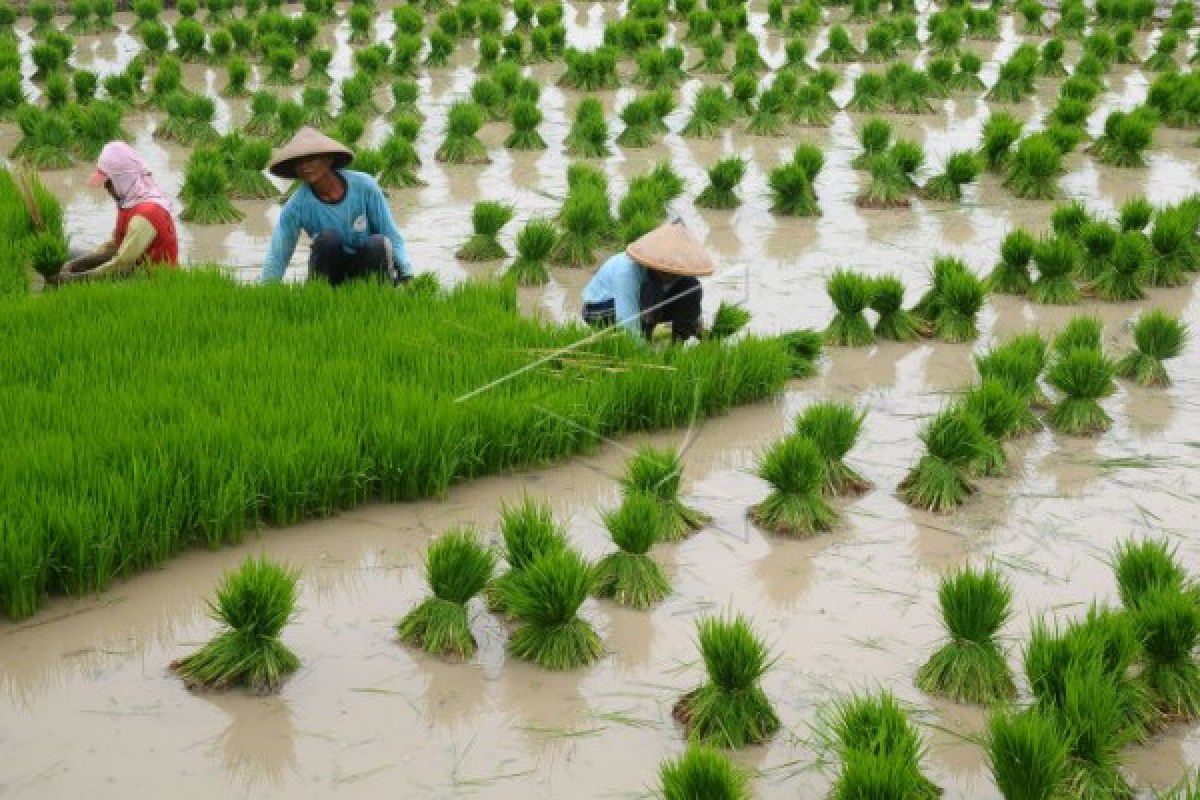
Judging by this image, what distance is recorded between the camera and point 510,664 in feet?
13.1

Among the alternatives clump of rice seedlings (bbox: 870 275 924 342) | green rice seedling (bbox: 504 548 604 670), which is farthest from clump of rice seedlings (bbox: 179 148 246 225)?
green rice seedling (bbox: 504 548 604 670)

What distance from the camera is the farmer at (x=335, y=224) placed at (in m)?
6.17

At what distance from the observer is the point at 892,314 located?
21.6 ft

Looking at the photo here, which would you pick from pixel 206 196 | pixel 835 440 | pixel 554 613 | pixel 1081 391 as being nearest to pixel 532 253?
pixel 206 196

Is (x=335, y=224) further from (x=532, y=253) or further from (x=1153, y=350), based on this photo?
(x=1153, y=350)

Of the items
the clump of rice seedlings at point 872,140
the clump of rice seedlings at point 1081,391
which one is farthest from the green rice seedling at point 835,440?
the clump of rice seedlings at point 872,140

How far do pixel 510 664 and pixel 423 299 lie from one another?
2.41 metres

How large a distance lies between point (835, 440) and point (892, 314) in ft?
5.40

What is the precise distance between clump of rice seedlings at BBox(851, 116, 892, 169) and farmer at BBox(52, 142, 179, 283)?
4365 millimetres

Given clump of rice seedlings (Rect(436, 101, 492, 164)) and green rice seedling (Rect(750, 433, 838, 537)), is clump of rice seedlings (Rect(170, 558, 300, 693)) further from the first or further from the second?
clump of rice seedlings (Rect(436, 101, 492, 164))

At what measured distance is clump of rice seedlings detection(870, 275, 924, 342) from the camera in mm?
6512

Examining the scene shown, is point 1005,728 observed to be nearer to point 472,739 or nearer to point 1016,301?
point 472,739

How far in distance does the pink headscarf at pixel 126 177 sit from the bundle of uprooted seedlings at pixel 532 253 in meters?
1.60

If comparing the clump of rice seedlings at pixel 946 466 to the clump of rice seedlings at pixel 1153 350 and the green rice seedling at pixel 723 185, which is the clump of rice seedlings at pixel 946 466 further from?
the green rice seedling at pixel 723 185
